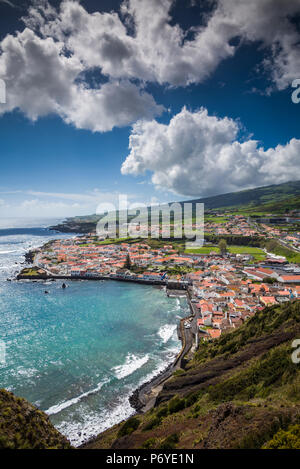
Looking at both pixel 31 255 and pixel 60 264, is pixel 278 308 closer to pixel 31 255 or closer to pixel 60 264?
pixel 60 264

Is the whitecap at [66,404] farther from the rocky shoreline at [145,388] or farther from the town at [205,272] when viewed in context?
the town at [205,272]

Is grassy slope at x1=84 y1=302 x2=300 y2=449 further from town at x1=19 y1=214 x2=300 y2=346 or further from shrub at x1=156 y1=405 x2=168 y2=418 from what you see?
town at x1=19 y1=214 x2=300 y2=346

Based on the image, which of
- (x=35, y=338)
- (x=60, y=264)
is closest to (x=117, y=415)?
(x=35, y=338)

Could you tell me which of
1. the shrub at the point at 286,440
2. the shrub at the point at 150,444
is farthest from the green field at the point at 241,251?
the shrub at the point at 286,440

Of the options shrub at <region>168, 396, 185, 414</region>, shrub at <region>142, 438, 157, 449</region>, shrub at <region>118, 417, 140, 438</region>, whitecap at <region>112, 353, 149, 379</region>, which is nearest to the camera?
shrub at <region>142, 438, 157, 449</region>

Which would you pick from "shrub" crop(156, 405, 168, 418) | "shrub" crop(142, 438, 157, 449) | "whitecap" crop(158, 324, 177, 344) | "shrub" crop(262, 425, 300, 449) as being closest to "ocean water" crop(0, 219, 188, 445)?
"whitecap" crop(158, 324, 177, 344)

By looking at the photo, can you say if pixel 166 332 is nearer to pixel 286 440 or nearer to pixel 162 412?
pixel 162 412
